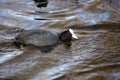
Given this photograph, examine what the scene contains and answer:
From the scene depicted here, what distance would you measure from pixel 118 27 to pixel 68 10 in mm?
1048

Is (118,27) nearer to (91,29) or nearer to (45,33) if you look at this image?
(91,29)

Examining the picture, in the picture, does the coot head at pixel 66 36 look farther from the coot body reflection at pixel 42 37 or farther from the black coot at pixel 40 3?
the black coot at pixel 40 3

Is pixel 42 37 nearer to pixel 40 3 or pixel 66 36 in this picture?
pixel 66 36

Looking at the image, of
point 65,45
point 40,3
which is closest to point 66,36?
point 65,45

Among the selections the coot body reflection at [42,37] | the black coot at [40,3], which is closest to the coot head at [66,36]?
the coot body reflection at [42,37]

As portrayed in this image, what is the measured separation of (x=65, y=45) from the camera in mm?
4008

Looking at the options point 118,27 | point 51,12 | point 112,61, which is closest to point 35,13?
point 51,12

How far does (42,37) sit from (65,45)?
320mm

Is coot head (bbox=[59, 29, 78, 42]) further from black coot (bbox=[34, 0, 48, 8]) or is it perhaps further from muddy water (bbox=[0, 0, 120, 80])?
black coot (bbox=[34, 0, 48, 8])

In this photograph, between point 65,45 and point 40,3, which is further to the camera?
point 40,3

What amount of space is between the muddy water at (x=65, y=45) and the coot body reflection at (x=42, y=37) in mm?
88

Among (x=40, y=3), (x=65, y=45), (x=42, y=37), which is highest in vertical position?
(x=40, y=3)

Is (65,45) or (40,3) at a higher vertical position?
(40,3)

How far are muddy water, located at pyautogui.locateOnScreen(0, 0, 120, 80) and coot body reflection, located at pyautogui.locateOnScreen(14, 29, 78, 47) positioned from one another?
0.09 metres
